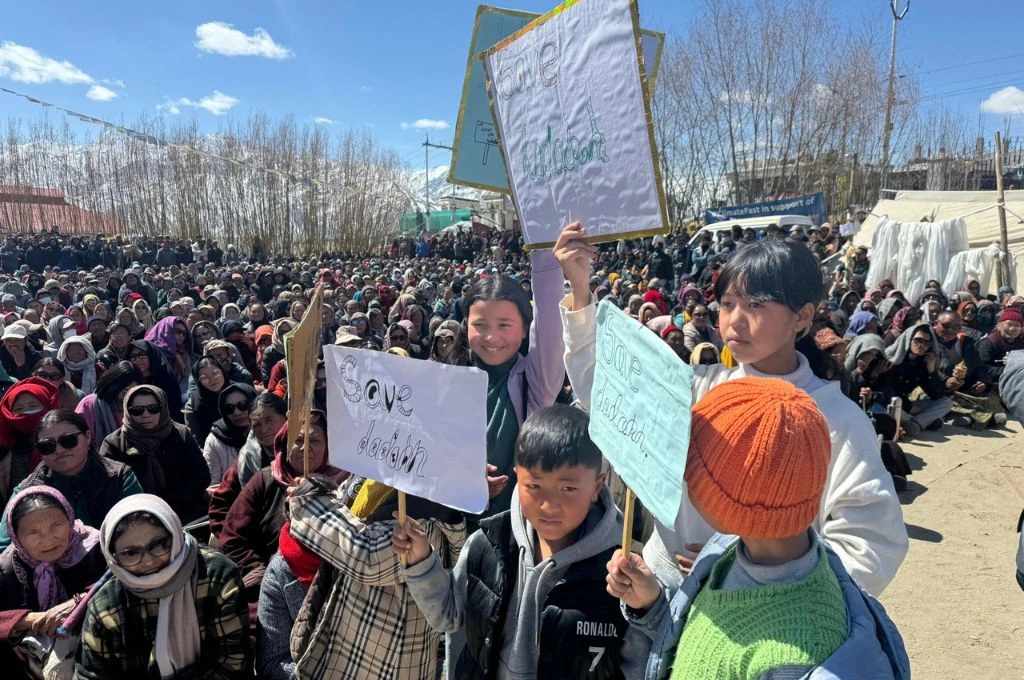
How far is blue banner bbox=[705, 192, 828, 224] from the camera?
22.0 metres

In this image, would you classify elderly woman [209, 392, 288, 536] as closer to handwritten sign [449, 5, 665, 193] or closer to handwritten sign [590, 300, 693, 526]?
handwritten sign [449, 5, 665, 193]

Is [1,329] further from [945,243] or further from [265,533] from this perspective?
[945,243]

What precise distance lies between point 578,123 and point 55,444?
2.85m

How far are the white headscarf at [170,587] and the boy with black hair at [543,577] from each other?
974 mm

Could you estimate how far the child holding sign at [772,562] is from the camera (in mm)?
953

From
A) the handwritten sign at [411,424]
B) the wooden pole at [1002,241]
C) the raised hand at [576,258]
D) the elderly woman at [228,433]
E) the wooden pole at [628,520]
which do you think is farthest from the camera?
the wooden pole at [1002,241]

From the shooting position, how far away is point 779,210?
22562 mm

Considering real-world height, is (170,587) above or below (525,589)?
below

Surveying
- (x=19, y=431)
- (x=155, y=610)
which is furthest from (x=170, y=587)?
(x=19, y=431)

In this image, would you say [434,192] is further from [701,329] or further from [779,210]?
[701,329]

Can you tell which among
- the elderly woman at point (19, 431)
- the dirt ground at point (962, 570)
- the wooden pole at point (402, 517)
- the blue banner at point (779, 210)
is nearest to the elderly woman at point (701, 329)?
the dirt ground at point (962, 570)

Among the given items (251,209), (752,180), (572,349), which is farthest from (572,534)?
(251,209)

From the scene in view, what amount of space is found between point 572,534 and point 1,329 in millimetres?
8945

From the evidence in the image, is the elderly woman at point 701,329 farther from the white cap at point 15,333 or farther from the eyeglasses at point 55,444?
the white cap at point 15,333
